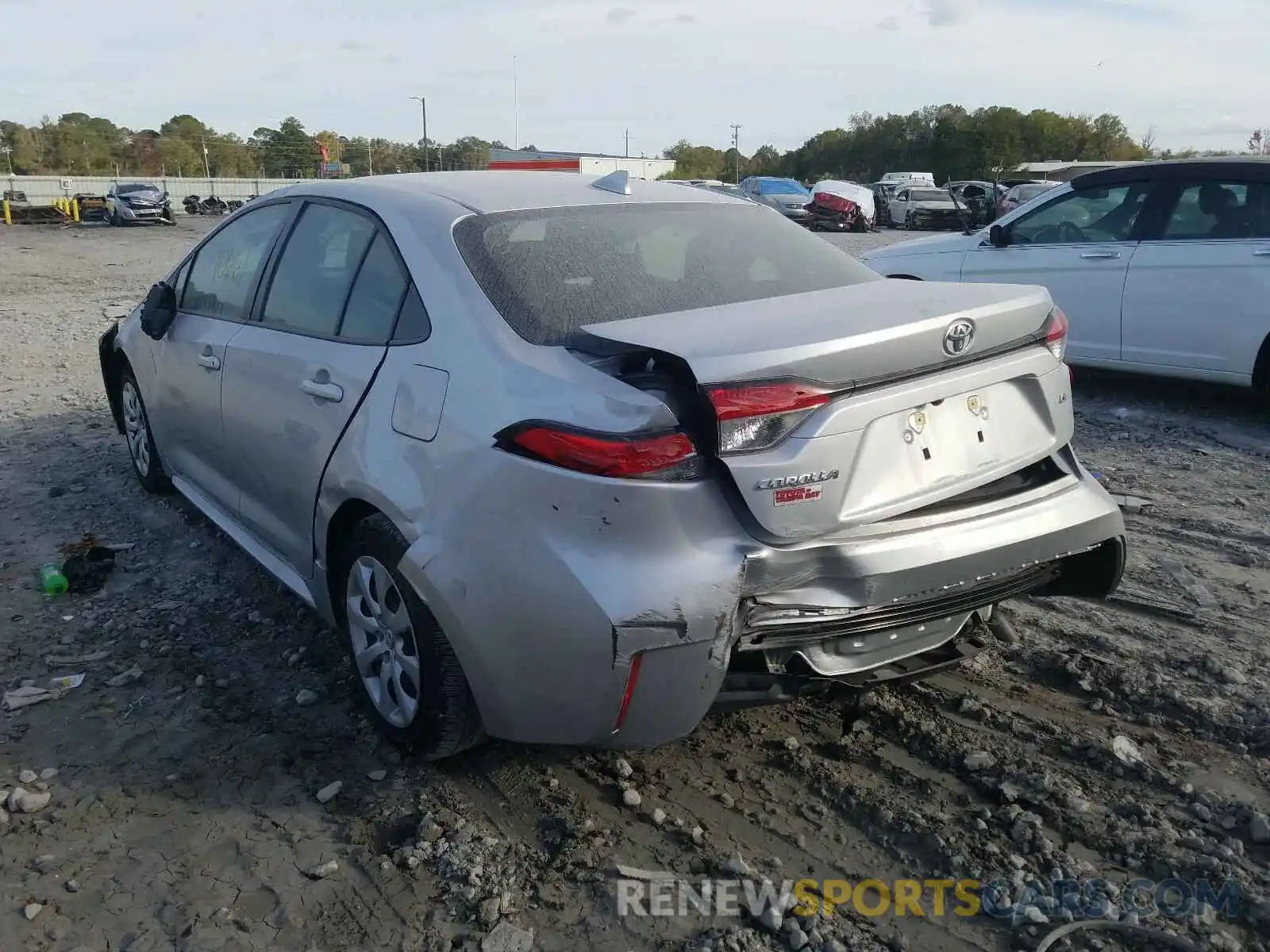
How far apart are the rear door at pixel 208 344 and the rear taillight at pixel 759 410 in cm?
235

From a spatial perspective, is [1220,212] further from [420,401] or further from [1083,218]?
[420,401]

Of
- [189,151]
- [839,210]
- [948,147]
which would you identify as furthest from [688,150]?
[839,210]

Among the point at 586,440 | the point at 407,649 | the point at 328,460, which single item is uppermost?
the point at 586,440

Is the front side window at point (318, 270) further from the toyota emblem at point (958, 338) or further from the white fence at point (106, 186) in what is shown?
the white fence at point (106, 186)

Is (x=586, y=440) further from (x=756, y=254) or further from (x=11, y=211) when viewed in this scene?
(x=11, y=211)

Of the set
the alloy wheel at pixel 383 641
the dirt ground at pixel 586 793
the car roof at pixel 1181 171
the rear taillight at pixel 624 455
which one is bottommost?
the dirt ground at pixel 586 793

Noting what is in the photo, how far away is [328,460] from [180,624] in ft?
4.50

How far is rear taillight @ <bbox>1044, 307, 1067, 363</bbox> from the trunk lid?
0.12 ft

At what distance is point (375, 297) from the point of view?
320cm

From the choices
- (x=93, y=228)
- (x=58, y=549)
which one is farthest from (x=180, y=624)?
(x=93, y=228)

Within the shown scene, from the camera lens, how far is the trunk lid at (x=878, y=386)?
2428mm

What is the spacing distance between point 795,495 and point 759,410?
22 cm

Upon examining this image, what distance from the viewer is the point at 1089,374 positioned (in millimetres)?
8227

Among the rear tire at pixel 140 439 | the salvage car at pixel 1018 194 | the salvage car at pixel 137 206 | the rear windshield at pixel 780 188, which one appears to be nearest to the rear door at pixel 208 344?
the rear tire at pixel 140 439
